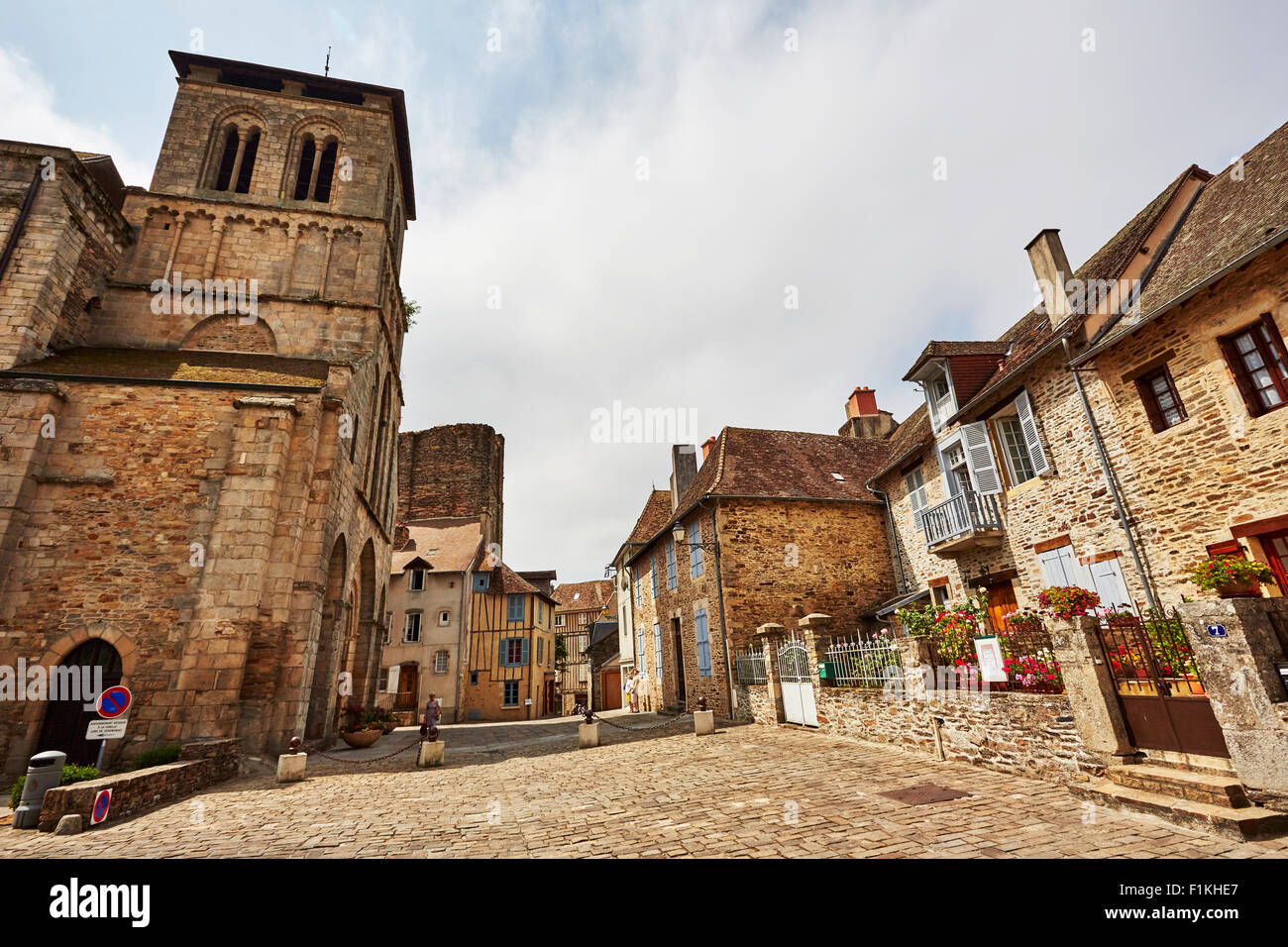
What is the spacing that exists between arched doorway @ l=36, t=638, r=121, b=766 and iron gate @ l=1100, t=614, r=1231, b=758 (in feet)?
48.6

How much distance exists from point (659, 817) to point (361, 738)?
10.4m

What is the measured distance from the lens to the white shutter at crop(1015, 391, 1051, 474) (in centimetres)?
1054

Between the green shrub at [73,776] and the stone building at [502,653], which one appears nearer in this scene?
the green shrub at [73,776]

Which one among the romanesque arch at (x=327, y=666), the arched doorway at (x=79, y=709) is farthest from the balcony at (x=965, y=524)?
the arched doorway at (x=79, y=709)

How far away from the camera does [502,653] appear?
84.1ft

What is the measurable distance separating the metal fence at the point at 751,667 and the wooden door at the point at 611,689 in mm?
20441

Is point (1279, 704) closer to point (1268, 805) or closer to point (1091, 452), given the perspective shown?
point (1268, 805)

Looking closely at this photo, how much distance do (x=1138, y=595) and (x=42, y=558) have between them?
18850 mm

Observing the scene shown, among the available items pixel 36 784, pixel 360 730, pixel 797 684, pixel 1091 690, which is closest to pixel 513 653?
pixel 360 730

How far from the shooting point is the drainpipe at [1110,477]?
28.3 feet

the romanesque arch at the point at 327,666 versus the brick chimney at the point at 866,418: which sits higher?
the brick chimney at the point at 866,418

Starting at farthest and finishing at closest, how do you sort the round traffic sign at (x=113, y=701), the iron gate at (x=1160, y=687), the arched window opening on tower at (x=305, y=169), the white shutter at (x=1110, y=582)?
the arched window opening on tower at (x=305, y=169) → the white shutter at (x=1110, y=582) → the round traffic sign at (x=113, y=701) → the iron gate at (x=1160, y=687)

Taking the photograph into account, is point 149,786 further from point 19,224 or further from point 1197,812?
point 19,224

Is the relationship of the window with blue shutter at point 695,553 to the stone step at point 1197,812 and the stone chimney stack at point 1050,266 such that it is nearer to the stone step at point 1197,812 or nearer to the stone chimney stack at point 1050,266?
the stone chimney stack at point 1050,266
